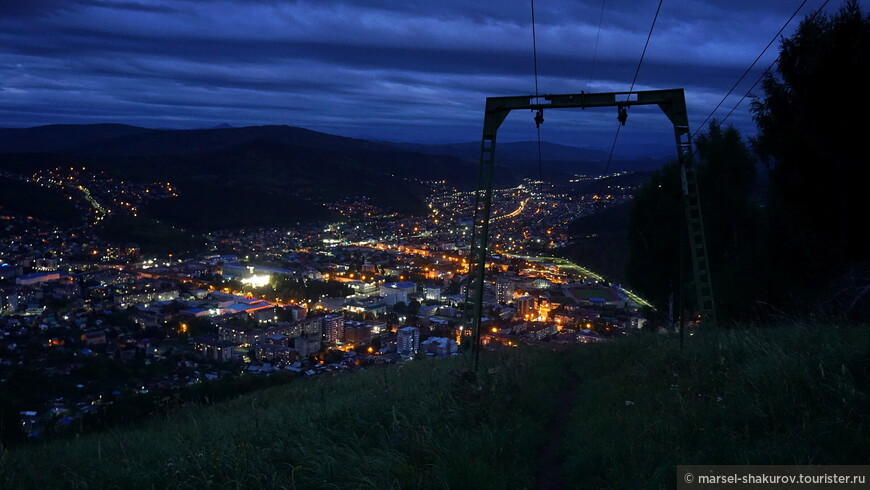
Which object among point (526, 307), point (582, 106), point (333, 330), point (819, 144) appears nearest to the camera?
point (582, 106)

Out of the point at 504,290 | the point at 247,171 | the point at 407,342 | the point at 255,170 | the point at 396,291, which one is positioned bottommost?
the point at 396,291

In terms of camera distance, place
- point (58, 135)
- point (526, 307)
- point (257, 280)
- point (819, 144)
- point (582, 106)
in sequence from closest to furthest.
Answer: point (582, 106) → point (819, 144) → point (526, 307) → point (257, 280) → point (58, 135)

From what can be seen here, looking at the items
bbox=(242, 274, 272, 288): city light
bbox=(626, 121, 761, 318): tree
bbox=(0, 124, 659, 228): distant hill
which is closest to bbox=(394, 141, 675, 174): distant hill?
bbox=(0, 124, 659, 228): distant hill

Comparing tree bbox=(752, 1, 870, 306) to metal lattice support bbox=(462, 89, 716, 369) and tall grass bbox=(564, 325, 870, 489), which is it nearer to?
metal lattice support bbox=(462, 89, 716, 369)

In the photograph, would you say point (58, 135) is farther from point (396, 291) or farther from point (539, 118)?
point (539, 118)

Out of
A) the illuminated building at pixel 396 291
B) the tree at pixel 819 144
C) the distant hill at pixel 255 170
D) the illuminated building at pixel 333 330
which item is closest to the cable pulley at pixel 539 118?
the tree at pixel 819 144

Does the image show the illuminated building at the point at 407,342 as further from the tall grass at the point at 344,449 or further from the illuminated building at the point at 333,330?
the tall grass at the point at 344,449

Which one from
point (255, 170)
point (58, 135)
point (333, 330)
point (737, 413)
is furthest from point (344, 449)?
point (58, 135)
